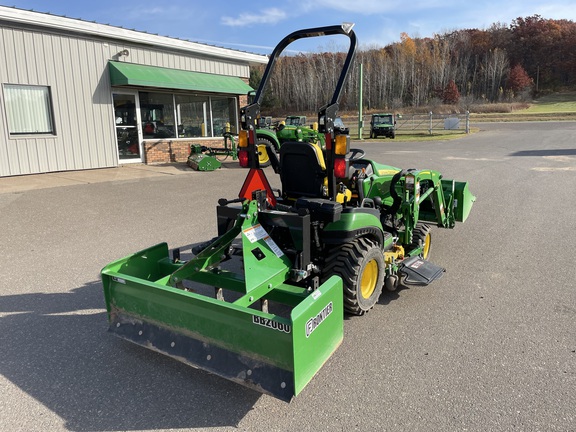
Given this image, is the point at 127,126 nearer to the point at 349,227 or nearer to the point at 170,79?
the point at 170,79

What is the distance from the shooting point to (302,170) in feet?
13.2

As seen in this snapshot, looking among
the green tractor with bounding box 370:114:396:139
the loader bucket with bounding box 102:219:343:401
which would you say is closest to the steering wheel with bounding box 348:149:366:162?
the loader bucket with bounding box 102:219:343:401

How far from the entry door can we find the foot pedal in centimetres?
1221

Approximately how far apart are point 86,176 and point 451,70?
74.9 meters

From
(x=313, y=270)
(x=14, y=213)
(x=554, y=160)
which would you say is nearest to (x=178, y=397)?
(x=313, y=270)

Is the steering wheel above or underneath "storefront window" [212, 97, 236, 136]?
underneath

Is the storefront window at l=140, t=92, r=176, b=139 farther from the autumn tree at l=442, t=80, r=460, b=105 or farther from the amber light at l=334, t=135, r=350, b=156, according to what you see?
the autumn tree at l=442, t=80, r=460, b=105

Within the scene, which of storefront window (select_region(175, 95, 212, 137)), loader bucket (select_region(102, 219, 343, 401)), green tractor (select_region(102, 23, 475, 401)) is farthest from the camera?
storefront window (select_region(175, 95, 212, 137))

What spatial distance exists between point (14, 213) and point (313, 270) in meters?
6.69

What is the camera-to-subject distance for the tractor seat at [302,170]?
3.87m

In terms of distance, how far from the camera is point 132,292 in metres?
3.26

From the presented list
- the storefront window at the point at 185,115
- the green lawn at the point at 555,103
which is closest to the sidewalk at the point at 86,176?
the storefront window at the point at 185,115

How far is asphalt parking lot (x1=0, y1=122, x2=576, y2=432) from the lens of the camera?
8.70 ft

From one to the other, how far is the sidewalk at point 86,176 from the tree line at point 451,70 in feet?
146
